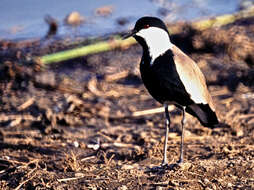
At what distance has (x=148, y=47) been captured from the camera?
500 cm

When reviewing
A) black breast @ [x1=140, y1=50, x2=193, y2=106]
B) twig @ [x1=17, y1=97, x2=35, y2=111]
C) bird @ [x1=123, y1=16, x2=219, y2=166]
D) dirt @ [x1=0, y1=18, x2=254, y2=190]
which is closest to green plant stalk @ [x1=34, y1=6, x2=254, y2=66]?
dirt @ [x1=0, y1=18, x2=254, y2=190]

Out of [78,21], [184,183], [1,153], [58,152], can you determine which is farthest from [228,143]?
[78,21]

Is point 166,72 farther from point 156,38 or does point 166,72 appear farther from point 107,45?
point 107,45

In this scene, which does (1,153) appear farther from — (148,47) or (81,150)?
(148,47)

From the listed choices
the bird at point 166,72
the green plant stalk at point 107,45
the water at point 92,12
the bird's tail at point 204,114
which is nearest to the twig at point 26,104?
the green plant stalk at point 107,45

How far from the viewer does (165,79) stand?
15.7 feet

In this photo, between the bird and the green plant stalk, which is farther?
Answer: the green plant stalk

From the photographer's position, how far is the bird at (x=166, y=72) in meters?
4.82

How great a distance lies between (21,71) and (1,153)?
231 cm

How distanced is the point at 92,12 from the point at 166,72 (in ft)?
21.3

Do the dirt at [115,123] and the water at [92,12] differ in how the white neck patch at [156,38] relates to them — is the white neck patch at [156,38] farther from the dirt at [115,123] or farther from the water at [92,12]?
the water at [92,12]

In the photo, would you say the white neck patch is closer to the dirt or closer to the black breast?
the black breast

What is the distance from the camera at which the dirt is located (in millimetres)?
4648

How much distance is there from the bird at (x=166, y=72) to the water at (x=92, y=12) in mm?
4676
